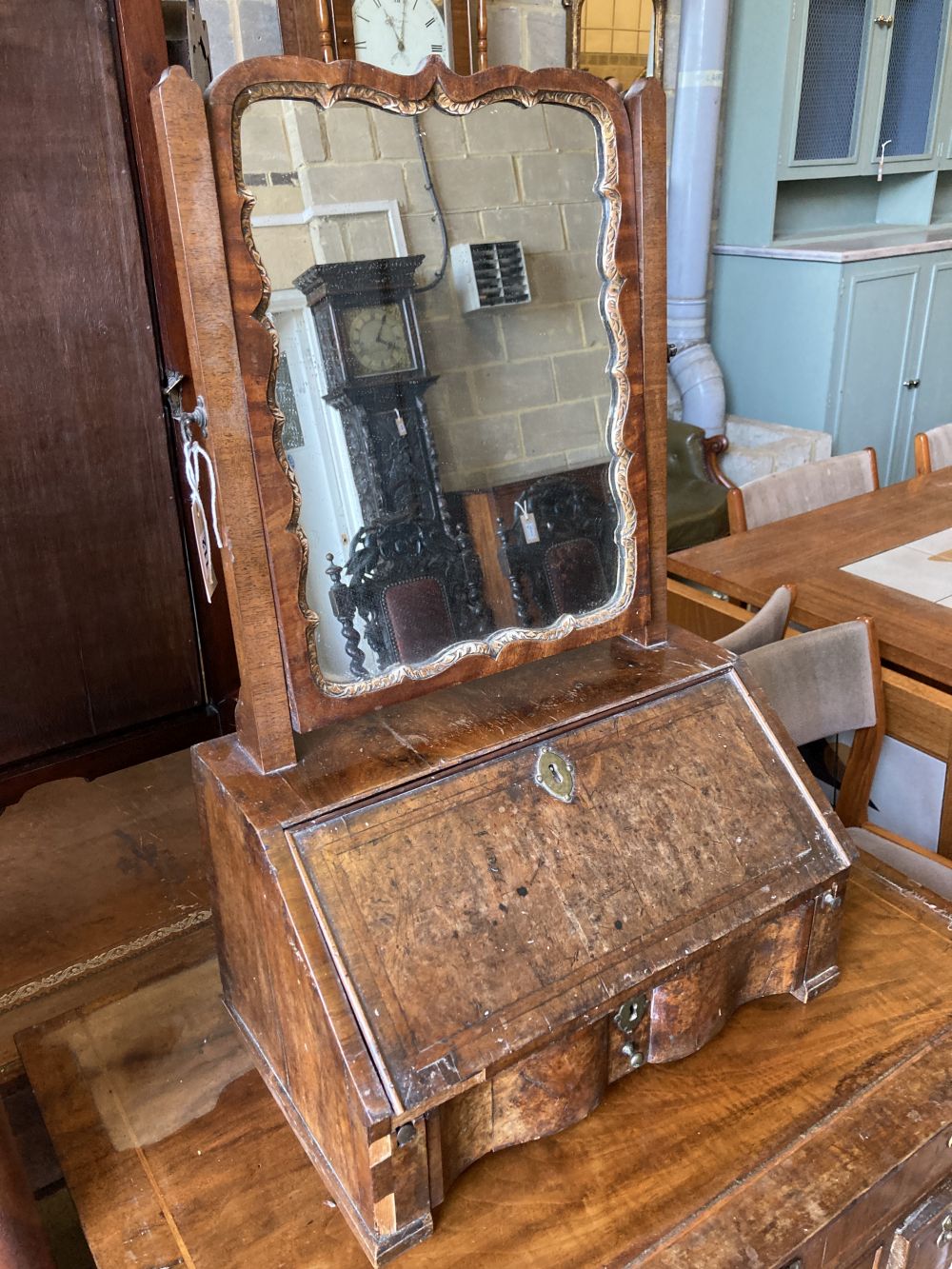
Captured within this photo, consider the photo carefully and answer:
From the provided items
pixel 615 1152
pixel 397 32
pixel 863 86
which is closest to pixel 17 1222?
pixel 615 1152

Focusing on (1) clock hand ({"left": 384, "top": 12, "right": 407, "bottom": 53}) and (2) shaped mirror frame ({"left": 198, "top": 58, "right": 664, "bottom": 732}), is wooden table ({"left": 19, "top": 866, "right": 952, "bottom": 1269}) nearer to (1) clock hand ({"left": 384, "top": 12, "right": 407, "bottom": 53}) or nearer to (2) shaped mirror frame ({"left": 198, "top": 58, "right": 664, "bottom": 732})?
(2) shaped mirror frame ({"left": 198, "top": 58, "right": 664, "bottom": 732})

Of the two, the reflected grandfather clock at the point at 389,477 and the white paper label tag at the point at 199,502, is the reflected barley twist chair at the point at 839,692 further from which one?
the white paper label tag at the point at 199,502

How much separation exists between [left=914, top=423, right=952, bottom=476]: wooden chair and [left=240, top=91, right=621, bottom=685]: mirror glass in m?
2.08

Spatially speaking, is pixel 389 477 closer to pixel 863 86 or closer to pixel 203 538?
pixel 203 538

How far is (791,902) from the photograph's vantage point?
98 centimetres

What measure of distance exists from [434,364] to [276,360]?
0.16m

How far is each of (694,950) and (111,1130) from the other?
58 centimetres

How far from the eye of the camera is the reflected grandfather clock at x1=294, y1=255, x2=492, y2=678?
855 mm

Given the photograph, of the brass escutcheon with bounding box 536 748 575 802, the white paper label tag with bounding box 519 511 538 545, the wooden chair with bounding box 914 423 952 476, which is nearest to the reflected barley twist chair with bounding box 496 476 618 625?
the white paper label tag with bounding box 519 511 538 545

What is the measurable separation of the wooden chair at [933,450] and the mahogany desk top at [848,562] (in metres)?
0.05

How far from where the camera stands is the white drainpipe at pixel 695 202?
11.6 ft

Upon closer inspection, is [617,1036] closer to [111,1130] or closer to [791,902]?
[791,902]

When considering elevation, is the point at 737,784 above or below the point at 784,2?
below

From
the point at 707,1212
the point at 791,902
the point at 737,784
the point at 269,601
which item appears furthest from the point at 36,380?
the point at 707,1212
